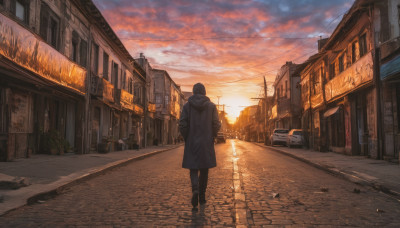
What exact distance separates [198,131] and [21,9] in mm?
9411

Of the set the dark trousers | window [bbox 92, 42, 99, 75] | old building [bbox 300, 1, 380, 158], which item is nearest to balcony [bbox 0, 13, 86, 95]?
window [bbox 92, 42, 99, 75]

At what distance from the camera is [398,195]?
6.20 m

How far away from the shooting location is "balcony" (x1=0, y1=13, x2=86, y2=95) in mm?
8727

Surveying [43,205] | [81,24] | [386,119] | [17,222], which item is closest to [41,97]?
[81,24]

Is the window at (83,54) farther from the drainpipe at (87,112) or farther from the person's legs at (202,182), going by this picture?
the person's legs at (202,182)

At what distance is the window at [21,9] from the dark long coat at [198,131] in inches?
334

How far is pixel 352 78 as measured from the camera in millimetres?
16000

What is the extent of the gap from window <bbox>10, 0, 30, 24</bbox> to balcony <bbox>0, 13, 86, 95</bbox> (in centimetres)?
112

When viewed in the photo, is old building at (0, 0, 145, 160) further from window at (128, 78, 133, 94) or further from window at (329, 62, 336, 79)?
window at (329, 62, 336, 79)

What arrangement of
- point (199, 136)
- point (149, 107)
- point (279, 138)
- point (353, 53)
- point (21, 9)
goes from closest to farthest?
point (199, 136) → point (21, 9) → point (353, 53) → point (279, 138) → point (149, 107)

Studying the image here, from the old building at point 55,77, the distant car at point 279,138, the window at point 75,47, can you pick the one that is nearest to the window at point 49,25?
the old building at point 55,77

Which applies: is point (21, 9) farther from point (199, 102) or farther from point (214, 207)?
point (214, 207)

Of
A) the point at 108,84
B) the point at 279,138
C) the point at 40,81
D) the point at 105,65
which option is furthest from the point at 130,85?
the point at 40,81

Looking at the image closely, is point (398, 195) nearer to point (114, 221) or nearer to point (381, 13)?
point (114, 221)
